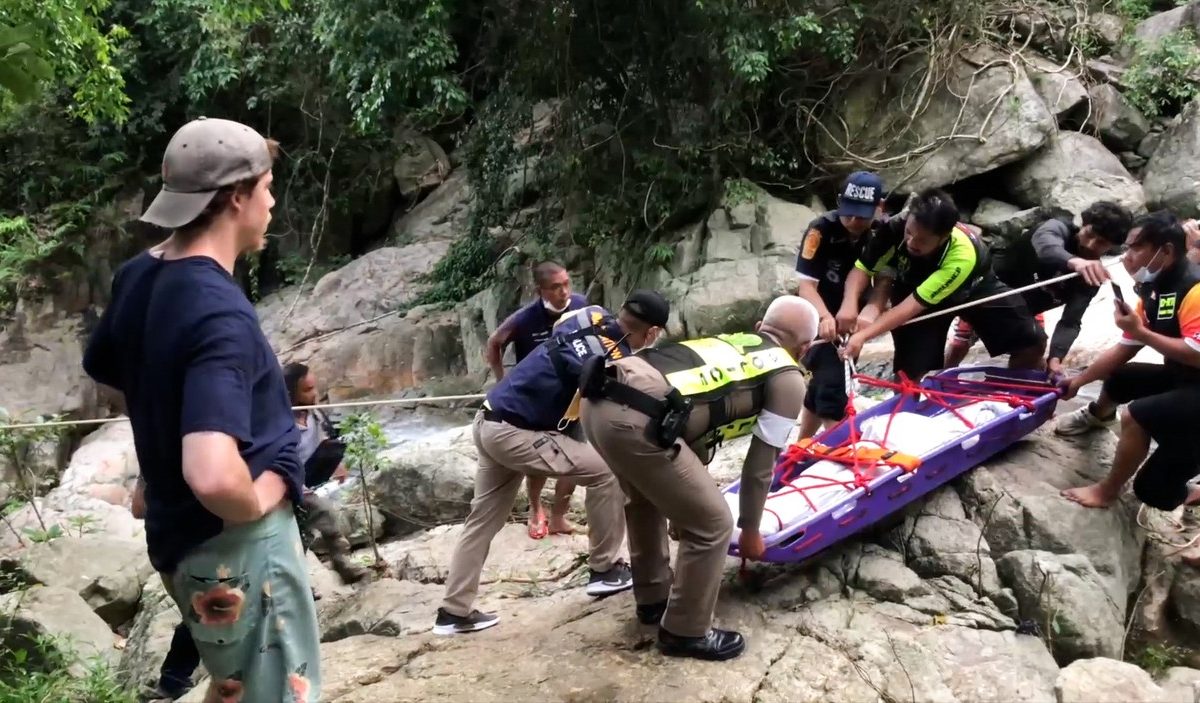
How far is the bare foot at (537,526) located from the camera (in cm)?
501

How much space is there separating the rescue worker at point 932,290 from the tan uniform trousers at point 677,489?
5.05ft

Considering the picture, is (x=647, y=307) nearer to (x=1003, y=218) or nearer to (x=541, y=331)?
(x=541, y=331)

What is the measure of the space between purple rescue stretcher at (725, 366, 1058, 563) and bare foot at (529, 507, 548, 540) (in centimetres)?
136

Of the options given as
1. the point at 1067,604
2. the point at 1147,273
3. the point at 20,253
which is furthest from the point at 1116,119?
the point at 20,253

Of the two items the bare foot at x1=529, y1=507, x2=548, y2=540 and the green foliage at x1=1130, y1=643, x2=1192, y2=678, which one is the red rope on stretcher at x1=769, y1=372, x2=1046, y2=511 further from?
the bare foot at x1=529, y1=507, x2=548, y2=540

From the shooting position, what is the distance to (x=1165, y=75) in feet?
32.7

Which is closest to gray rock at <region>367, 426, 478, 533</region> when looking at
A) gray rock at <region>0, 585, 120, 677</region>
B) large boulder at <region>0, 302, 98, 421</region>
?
gray rock at <region>0, 585, 120, 677</region>

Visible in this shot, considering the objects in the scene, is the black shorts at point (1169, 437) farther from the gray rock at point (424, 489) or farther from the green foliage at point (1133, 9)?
→ the green foliage at point (1133, 9)

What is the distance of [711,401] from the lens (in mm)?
3137

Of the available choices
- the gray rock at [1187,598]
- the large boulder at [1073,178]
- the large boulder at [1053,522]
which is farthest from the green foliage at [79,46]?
the large boulder at [1073,178]

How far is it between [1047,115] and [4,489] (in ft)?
37.7

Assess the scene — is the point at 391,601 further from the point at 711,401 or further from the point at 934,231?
the point at 934,231

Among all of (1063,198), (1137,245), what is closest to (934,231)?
(1137,245)

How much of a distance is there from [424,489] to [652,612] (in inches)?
110
